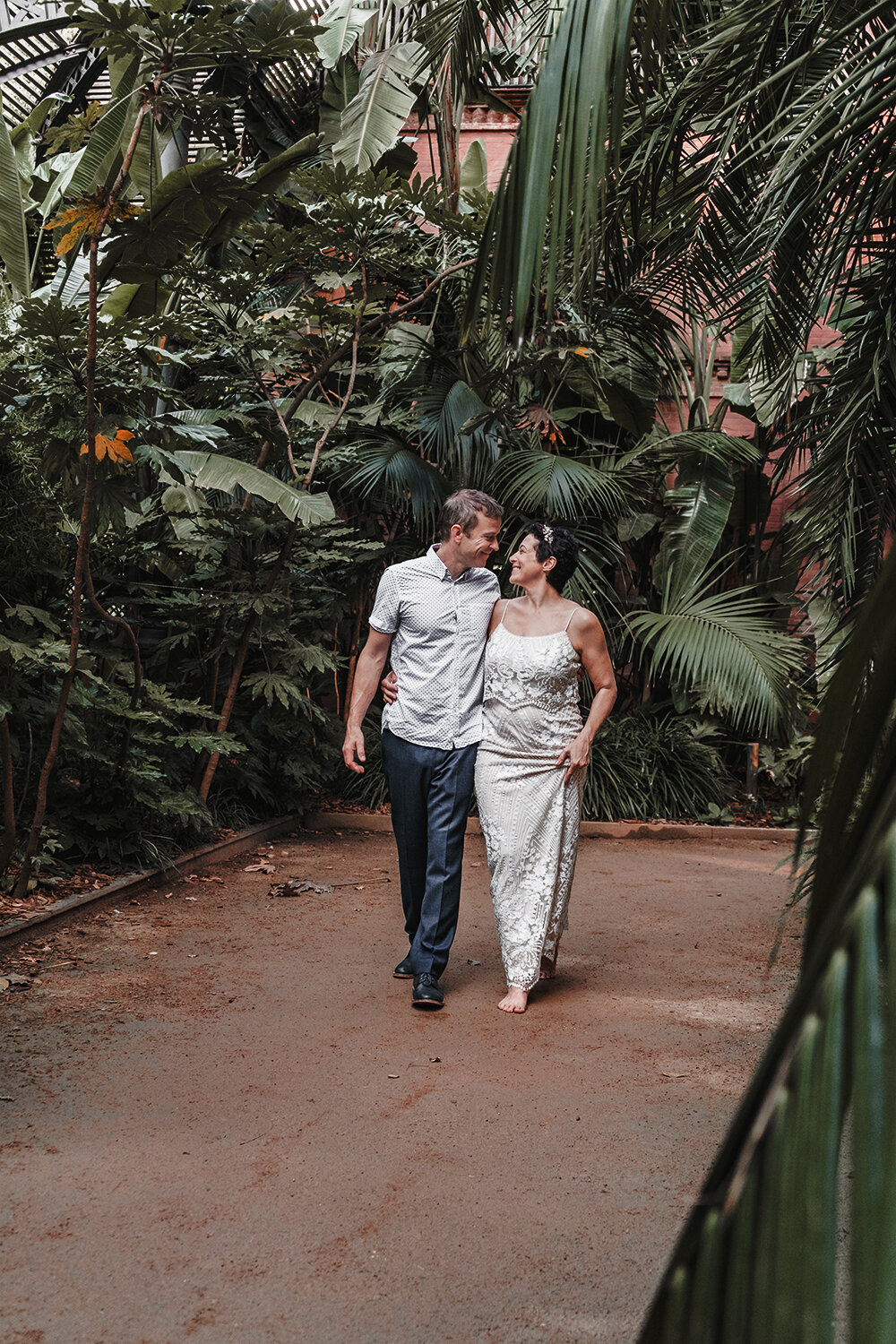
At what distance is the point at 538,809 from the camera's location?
477 centimetres

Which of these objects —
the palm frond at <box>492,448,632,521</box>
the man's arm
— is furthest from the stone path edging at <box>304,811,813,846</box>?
the man's arm

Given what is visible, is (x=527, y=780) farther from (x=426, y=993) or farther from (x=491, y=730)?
(x=426, y=993)

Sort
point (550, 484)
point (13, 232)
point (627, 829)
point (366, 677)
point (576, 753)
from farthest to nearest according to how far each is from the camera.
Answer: point (627, 829)
point (550, 484)
point (13, 232)
point (366, 677)
point (576, 753)

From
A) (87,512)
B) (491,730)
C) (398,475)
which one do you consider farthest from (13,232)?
(491,730)

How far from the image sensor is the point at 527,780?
4785mm

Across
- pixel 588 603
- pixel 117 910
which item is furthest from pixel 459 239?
pixel 117 910

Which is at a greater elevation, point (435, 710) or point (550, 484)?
point (550, 484)

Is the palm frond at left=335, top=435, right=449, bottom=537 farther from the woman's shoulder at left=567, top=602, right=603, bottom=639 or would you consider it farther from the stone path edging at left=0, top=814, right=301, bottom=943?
the woman's shoulder at left=567, top=602, right=603, bottom=639

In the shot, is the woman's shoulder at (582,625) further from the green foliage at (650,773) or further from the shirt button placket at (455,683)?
the green foliage at (650,773)

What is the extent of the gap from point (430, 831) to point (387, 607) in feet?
3.29

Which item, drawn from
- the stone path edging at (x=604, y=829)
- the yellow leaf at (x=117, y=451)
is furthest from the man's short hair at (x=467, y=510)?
the stone path edging at (x=604, y=829)

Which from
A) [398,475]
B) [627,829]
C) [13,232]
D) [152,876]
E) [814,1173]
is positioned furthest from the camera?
[627,829]

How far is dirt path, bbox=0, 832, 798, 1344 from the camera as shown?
2.51 metres

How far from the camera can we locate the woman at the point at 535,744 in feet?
15.5
